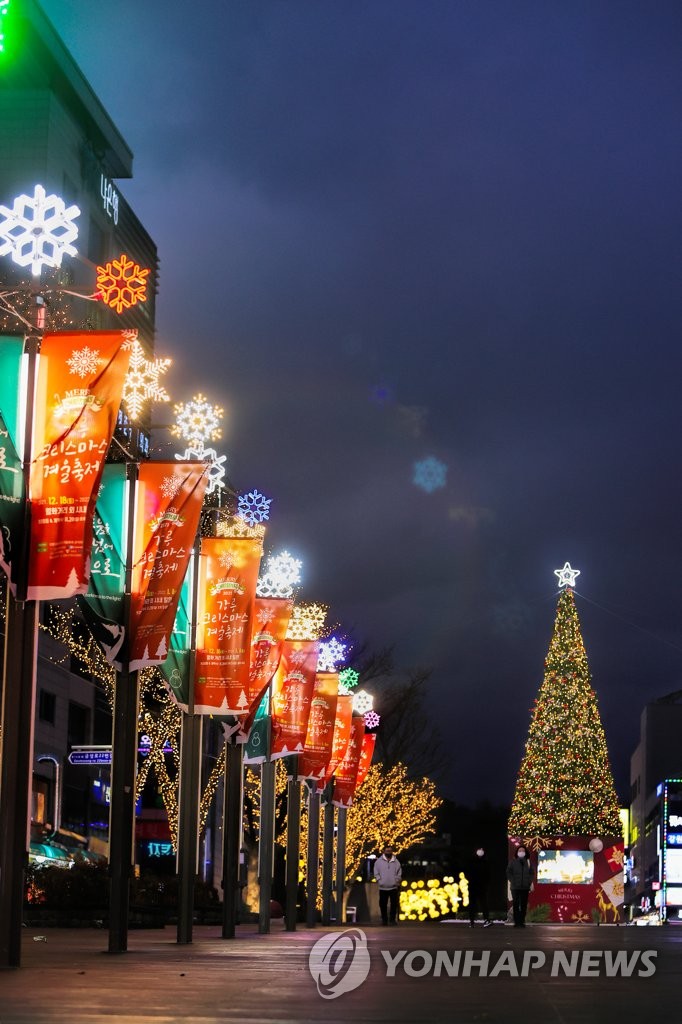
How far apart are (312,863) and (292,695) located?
33.3 feet

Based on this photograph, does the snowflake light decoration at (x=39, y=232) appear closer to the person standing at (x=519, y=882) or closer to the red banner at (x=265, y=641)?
the red banner at (x=265, y=641)

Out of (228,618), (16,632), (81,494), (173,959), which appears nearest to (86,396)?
(81,494)

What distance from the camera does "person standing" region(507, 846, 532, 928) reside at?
38.2 meters

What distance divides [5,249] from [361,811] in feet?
184

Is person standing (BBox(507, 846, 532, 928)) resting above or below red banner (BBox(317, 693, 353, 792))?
below

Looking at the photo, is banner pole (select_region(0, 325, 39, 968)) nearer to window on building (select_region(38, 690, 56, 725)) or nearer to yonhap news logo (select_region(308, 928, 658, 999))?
yonhap news logo (select_region(308, 928, 658, 999))

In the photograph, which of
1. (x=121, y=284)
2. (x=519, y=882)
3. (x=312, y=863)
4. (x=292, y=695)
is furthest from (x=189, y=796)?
(x=312, y=863)

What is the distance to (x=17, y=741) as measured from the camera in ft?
54.9

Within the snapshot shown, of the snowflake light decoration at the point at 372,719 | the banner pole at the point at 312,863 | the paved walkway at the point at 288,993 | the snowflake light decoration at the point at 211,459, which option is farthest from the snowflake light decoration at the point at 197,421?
the snowflake light decoration at the point at 372,719

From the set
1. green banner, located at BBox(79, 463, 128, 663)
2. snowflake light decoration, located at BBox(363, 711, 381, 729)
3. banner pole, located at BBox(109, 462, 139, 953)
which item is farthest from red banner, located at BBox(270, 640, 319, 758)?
snowflake light decoration, located at BBox(363, 711, 381, 729)

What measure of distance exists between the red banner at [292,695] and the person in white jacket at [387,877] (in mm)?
4351

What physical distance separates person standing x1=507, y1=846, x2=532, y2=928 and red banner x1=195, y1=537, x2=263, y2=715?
14.2m

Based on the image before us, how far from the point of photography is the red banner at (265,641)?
1134 inches

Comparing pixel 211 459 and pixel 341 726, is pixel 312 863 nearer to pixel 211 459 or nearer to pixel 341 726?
pixel 341 726
